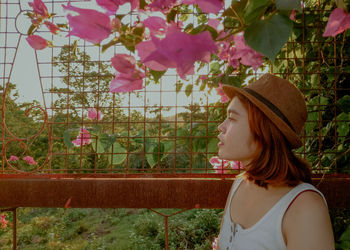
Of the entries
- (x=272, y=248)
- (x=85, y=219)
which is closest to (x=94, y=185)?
(x=272, y=248)

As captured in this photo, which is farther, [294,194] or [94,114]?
[94,114]

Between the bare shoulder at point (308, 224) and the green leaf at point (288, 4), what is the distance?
0.48 metres

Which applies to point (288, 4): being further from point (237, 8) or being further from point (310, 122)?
point (310, 122)

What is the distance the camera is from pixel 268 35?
390 millimetres

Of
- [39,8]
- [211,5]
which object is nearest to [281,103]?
[211,5]

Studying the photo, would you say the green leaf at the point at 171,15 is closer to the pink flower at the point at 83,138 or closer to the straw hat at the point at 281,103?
the straw hat at the point at 281,103

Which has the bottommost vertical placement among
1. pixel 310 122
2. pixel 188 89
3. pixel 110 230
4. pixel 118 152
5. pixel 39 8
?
pixel 110 230

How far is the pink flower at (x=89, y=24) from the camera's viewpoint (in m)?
0.34

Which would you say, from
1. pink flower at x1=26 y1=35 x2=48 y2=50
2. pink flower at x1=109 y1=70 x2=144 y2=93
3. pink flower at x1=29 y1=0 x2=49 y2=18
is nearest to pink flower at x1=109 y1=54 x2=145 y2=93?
pink flower at x1=109 y1=70 x2=144 y2=93

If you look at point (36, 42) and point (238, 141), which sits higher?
point (36, 42)

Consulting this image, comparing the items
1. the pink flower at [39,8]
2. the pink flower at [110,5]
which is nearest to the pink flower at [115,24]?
the pink flower at [110,5]

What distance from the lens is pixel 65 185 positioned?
97 cm

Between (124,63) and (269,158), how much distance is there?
1.70 ft

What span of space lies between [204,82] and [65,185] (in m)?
0.53
